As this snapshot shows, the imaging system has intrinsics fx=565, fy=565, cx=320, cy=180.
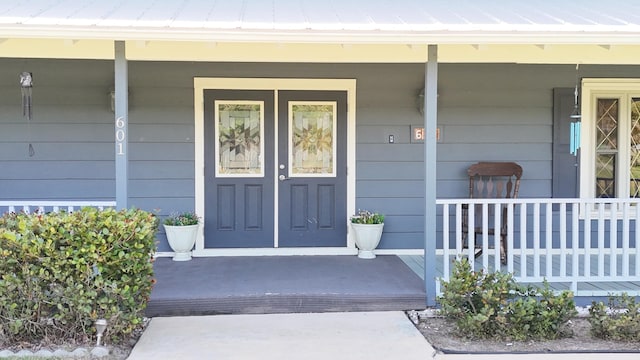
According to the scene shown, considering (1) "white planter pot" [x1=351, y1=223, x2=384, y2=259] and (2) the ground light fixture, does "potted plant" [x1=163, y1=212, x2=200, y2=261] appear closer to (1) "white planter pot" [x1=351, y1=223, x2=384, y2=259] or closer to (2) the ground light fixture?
(1) "white planter pot" [x1=351, y1=223, x2=384, y2=259]

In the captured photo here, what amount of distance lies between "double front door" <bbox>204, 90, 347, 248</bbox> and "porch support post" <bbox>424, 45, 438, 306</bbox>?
A: 163 cm

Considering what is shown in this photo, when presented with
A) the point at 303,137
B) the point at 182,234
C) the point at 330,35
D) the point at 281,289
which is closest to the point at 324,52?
the point at 330,35

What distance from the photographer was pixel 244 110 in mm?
5613

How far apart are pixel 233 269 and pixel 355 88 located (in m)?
2.14

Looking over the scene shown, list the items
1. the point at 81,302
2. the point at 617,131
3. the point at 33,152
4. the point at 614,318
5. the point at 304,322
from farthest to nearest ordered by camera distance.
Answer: the point at 617,131 → the point at 33,152 → the point at 304,322 → the point at 614,318 → the point at 81,302

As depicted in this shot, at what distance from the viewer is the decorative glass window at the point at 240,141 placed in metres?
5.61

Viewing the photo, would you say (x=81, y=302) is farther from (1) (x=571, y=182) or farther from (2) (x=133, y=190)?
(1) (x=571, y=182)

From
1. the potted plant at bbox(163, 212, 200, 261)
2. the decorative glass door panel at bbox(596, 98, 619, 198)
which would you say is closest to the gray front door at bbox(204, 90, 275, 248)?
the potted plant at bbox(163, 212, 200, 261)

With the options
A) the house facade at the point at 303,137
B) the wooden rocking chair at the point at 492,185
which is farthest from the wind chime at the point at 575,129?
the wooden rocking chair at the point at 492,185

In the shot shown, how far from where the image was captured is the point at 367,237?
5.44 m

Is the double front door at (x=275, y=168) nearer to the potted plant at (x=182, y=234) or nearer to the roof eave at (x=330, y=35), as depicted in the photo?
the potted plant at (x=182, y=234)

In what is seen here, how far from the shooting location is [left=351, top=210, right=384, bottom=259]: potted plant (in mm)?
5410

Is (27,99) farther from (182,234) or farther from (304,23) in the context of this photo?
(304,23)

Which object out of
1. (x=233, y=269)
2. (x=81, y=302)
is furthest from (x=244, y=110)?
(x=81, y=302)
